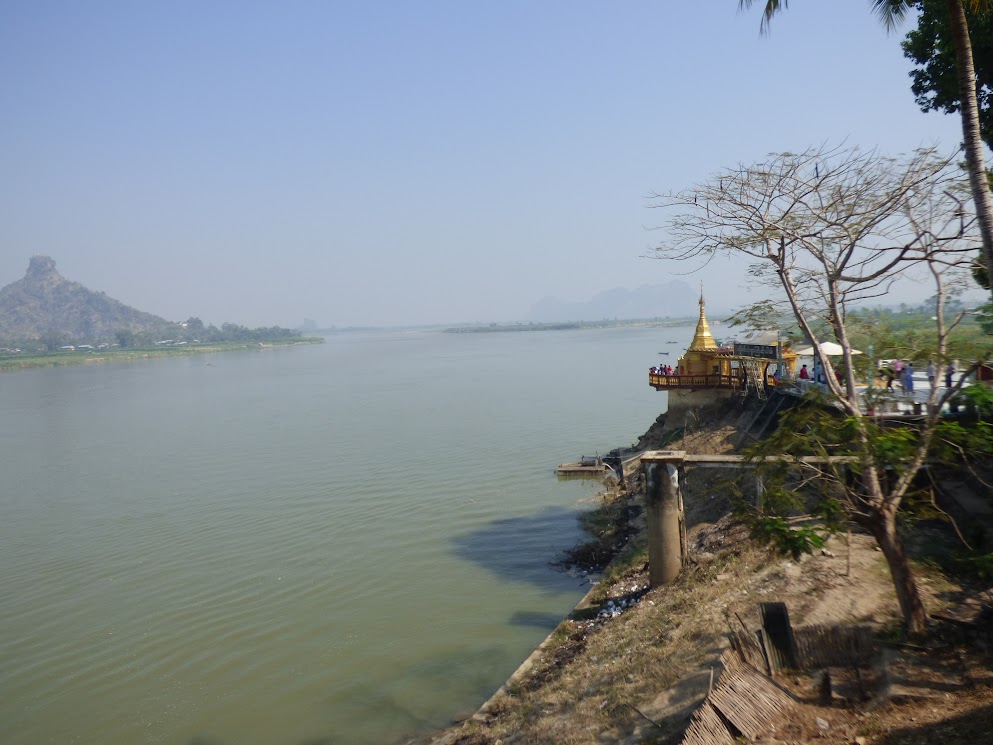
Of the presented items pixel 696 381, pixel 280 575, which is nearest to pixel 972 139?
pixel 280 575

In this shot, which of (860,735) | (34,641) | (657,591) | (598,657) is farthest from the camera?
(34,641)

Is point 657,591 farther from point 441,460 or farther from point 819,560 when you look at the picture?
point 441,460

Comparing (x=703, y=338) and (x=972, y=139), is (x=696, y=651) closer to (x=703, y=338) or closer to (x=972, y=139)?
(x=972, y=139)

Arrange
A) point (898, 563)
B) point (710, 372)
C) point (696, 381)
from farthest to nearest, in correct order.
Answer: point (710, 372), point (696, 381), point (898, 563)

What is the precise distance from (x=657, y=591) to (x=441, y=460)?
2163 cm

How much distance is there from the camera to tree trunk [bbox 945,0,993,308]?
8352 millimetres

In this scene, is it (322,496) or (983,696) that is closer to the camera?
(983,696)

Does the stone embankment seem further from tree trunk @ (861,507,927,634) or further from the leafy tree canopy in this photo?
the leafy tree canopy

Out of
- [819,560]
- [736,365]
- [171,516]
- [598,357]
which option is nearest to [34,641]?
[171,516]

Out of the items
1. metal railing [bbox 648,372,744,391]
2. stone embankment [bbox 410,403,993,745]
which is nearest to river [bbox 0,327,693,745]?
stone embankment [bbox 410,403,993,745]

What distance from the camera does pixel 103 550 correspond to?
2383 cm

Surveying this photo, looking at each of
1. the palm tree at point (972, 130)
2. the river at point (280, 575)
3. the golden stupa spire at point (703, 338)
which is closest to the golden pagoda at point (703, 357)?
the golden stupa spire at point (703, 338)

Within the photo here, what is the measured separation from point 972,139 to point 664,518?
8.92m

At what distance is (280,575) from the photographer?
802 inches
